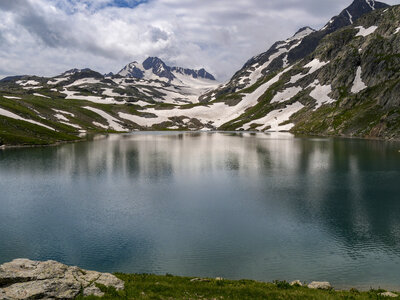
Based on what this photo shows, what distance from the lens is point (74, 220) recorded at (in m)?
43.4

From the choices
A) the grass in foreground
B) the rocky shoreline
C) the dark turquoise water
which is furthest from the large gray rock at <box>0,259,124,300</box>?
the dark turquoise water

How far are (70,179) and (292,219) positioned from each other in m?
49.4

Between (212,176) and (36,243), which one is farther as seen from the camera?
(212,176)

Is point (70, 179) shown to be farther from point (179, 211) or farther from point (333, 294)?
point (333, 294)

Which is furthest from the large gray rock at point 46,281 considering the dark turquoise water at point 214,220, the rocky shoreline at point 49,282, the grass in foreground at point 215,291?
the dark turquoise water at point 214,220

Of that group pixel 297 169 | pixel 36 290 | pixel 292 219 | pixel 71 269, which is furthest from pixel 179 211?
pixel 297 169

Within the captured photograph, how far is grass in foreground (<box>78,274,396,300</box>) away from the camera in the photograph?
20.4 metres

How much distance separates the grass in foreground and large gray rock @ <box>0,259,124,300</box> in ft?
3.19

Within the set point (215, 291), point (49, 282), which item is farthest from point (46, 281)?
point (215, 291)

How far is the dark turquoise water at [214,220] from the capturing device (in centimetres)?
3059

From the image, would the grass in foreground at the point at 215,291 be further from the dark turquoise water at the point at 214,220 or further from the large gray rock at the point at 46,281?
the dark turquoise water at the point at 214,220

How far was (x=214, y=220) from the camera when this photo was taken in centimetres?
4322

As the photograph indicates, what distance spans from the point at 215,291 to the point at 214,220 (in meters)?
21.7

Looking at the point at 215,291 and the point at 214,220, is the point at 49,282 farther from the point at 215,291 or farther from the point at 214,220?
the point at 214,220
